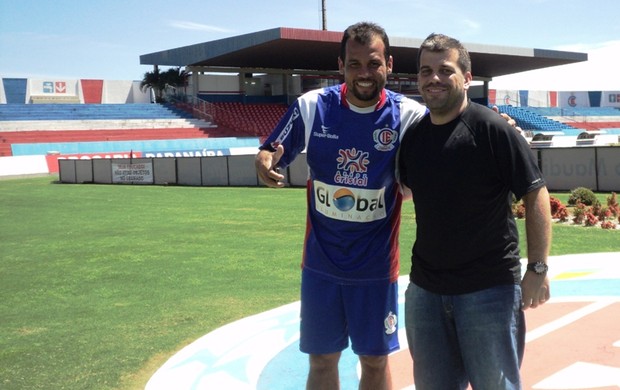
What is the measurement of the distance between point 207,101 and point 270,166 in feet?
173

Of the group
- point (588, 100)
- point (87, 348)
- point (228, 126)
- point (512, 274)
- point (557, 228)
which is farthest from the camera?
point (588, 100)

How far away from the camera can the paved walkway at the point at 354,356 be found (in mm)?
4734

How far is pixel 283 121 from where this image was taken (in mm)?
3787

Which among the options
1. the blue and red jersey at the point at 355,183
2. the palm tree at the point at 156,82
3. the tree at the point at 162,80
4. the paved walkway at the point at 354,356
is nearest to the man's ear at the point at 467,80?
the blue and red jersey at the point at 355,183

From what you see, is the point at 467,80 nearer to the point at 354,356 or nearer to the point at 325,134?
the point at 325,134

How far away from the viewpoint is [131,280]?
8570 millimetres

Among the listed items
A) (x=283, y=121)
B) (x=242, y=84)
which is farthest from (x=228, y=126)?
(x=283, y=121)

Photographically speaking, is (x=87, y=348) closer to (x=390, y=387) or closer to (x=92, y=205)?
(x=390, y=387)

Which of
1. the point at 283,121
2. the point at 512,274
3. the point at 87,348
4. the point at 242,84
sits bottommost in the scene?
the point at 87,348

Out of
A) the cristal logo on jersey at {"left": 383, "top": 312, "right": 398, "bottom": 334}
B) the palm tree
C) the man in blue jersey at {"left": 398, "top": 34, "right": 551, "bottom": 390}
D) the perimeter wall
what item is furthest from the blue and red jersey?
the palm tree

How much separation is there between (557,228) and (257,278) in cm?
678

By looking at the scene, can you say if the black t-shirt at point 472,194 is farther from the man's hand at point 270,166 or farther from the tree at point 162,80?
the tree at point 162,80

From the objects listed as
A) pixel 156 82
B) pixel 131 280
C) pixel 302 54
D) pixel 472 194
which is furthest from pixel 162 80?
pixel 472 194

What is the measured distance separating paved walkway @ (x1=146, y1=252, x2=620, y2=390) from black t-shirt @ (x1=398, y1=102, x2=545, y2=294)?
1.82 metres
